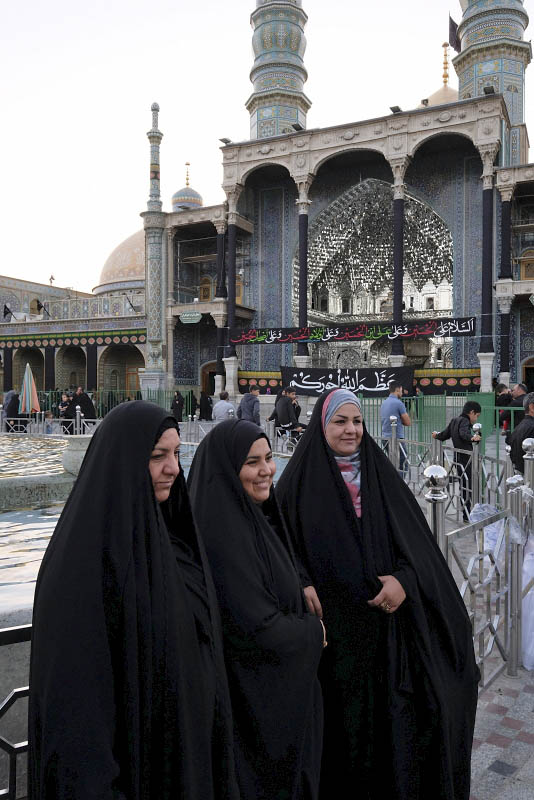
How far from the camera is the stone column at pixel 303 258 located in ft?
49.4

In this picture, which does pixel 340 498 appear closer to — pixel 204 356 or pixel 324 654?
pixel 324 654

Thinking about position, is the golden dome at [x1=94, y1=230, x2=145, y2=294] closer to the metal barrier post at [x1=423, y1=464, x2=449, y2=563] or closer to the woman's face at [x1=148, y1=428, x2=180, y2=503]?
the metal barrier post at [x1=423, y1=464, x2=449, y2=563]

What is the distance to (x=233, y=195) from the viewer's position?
1602 centimetres

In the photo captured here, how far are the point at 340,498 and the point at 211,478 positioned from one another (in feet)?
1.38

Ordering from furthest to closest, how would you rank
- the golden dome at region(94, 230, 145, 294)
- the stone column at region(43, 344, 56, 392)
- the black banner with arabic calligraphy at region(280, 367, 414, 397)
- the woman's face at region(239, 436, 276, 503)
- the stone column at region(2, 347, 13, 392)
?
the golden dome at region(94, 230, 145, 294) < the stone column at region(2, 347, 13, 392) < the stone column at region(43, 344, 56, 392) < the black banner with arabic calligraphy at region(280, 367, 414, 397) < the woman's face at region(239, 436, 276, 503)

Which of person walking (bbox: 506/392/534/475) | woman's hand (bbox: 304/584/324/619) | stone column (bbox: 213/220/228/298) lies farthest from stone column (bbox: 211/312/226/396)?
woman's hand (bbox: 304/584/324/619)

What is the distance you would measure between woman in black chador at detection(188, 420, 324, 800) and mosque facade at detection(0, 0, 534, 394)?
12678 mm

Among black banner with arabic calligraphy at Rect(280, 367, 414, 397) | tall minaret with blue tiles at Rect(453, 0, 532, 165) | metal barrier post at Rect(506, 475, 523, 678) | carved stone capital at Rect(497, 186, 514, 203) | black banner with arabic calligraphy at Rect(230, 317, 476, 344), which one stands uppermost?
tall minaret with blue tiles at Rect(453, 0, 532, 165)

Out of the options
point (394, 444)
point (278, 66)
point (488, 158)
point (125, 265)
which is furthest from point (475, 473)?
point (125, 265)

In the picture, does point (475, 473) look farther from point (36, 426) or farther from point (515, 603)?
point (36, 426)

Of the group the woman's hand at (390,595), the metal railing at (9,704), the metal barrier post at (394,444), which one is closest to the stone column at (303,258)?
the metal barrier post at (394,444)

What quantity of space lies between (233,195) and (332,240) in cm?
345

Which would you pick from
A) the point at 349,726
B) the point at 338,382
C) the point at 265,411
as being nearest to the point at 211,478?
the point at 349,726

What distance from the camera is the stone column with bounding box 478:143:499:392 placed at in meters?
13.2
